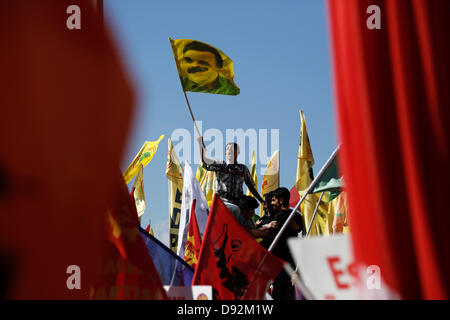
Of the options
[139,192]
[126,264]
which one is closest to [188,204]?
[126,264]

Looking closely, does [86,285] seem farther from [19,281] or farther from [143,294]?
[143,294]

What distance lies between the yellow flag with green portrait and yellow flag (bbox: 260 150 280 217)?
8.95 meters

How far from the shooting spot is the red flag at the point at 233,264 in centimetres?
453

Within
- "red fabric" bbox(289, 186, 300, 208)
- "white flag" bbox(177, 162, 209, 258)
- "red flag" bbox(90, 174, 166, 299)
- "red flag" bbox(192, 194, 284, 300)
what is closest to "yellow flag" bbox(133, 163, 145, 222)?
"red fabric" bbox(289, 186, 300, 208)

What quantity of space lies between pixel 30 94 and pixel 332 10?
1.13m

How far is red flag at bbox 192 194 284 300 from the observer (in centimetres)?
453

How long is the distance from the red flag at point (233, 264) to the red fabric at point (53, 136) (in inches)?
116

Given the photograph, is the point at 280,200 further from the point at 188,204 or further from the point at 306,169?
the point at 306,169

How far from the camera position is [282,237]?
231 inches

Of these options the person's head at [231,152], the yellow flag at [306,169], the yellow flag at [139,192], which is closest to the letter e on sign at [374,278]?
the person's head at [231,152]

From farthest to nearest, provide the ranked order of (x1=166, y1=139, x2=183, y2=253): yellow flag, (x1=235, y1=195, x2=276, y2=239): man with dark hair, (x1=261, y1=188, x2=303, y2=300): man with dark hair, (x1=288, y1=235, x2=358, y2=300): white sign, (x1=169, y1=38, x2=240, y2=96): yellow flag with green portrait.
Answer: (x1=166, y1=139, x2=183, y2=253): yellow flag < (x1=169, y1=38, x2=240, y2=96): yellow flag with green portrait < (x1=235, y1=195, x2=276, y2=239): man with dark hair < (x1=261, y1=188, x2=303, y2=300): man with dark hair < (x1=288, y1=235, x2=358, y2=300): white sign

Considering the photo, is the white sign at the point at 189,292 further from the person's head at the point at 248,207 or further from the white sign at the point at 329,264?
the person's head at the point at 248,207

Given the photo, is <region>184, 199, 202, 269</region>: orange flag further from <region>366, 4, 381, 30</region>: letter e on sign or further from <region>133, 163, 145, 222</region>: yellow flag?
<region>133, 163, 145, 222</region>: yellow flag
